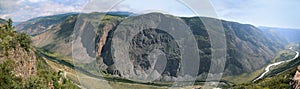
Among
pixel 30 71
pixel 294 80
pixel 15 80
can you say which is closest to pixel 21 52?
pixel 30 71

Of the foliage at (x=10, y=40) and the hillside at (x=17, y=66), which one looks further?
the foliage at (x=10, y=40)

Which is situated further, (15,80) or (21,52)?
(21,52)

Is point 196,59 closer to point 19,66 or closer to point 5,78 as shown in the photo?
point 5,78

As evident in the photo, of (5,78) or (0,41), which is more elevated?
(0,41)

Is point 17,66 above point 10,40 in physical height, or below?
below

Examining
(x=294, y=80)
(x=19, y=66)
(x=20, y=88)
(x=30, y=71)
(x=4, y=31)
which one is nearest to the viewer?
(x=294, y=80)

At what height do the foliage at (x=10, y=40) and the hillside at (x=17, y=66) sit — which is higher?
the foliage at (x=10, y=40)

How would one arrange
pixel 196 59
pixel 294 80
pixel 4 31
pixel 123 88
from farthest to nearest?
pixel 123 88 → pixel 4 31 → pixel 294 80 → pixel 196 59

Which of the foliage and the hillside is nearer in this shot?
the hillside

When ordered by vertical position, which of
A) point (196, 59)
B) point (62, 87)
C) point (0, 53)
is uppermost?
point (196, 59)

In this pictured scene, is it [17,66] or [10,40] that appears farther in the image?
[10,40]

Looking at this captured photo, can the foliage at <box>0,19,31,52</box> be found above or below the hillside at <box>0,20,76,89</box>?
above
